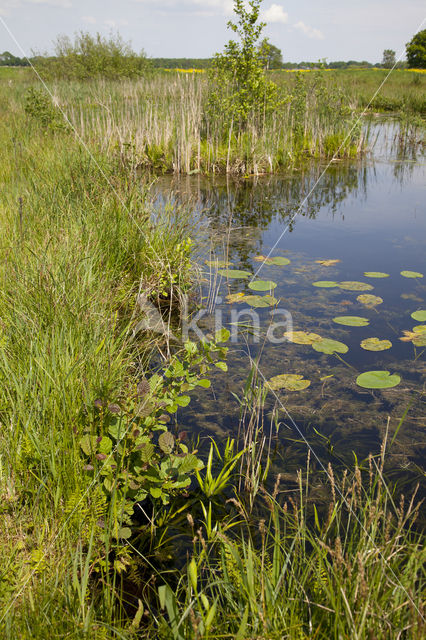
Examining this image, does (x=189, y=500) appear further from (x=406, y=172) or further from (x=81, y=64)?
(x=81, y=64)

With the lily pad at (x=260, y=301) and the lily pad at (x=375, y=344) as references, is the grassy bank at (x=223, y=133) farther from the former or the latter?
the lily pad at (x=375, y=344)

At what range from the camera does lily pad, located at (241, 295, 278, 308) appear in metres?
3.24

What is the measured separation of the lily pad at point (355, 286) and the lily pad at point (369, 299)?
0.10 m

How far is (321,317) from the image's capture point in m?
3.11

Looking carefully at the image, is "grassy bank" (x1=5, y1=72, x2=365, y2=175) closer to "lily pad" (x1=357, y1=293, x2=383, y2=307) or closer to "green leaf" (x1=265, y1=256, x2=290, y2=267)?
"green leaf" (x1=265, y1=256, x2=290, y2=267)

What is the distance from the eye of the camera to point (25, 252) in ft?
8.00

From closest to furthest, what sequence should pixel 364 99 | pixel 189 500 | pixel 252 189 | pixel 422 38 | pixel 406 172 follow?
pixel 189 500 → pixel 252 189 → pixel 406 172 → pixel 364 99 → pixel 422 38

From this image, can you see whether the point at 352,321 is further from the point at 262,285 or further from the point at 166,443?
the point at 166,443

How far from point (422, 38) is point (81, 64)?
2514cm

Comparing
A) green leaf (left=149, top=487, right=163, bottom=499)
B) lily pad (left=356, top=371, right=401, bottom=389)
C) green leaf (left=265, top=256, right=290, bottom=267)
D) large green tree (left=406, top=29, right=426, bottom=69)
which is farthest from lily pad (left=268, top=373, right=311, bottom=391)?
large green tree (left=406, top=29, right=426, bottom=69)

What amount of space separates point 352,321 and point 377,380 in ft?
2.29

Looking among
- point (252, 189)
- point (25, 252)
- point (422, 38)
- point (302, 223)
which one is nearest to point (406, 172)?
point (252, 189)

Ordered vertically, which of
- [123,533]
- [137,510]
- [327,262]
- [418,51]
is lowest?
[137,510]

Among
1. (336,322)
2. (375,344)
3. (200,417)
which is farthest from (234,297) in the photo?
(200,417)
